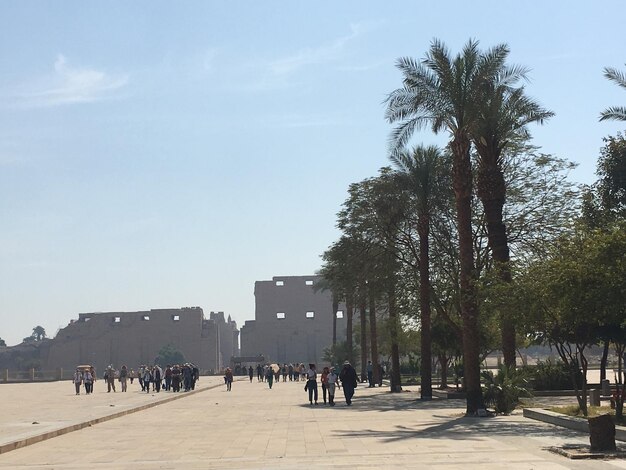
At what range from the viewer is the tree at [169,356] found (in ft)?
475

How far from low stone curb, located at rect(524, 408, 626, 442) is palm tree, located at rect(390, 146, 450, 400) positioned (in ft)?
41.7

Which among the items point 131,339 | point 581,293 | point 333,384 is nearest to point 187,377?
point 333,384

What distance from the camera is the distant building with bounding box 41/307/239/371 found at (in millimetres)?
149750

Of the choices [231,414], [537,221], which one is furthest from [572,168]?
[231,414]

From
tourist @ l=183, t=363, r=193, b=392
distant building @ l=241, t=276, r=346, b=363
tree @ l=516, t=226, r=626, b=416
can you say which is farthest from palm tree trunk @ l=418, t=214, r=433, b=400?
distant building @ l=241, t=276, r=346, b=363

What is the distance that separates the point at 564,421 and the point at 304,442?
18.7ft

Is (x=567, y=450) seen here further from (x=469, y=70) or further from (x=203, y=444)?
(x=469, y=70)

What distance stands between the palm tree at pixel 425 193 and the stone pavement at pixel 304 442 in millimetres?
8293

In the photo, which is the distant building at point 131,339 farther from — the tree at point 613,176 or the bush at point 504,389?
the bush at point 504,389

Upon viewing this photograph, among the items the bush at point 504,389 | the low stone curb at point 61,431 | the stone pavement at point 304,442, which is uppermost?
the bush at point 504,389

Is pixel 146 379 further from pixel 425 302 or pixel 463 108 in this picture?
pixel 463 108

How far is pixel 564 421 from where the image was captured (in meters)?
19.5

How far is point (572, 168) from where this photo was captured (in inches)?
1422

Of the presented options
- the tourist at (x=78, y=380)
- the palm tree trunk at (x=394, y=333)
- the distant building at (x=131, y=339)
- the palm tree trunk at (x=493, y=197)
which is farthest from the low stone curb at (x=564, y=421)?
the distant building at (x=131, y=339)
